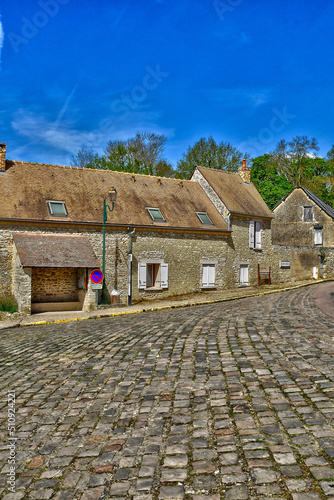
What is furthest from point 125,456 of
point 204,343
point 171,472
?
point 204,343

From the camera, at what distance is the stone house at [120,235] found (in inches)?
663

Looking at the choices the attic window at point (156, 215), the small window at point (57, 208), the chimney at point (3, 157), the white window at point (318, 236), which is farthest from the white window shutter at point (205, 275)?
the white window at point (318, 236)

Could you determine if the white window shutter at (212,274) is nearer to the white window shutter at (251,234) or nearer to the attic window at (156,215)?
the white window shutter at (251,234)

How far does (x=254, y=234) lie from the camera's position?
24.1 m

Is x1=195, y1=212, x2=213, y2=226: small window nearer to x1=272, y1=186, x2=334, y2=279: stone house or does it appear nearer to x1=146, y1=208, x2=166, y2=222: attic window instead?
x1=146, y1=208, x2=166, y2=222: attic window

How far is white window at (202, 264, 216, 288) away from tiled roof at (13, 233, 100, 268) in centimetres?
646

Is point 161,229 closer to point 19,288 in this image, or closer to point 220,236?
point 220,236

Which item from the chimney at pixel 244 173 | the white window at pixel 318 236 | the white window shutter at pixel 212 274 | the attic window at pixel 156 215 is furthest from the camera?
the white window at pixel 318 236

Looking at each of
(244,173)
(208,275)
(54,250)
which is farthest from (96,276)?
(244,173)

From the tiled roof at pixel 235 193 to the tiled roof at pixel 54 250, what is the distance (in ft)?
28.4

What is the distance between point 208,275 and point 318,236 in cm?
1441

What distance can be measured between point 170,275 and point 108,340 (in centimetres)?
1201

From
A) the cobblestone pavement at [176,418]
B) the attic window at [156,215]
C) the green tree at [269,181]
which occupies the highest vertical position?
the green tree at [269,181]

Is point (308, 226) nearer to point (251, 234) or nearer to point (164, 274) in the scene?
point (251, 234)
